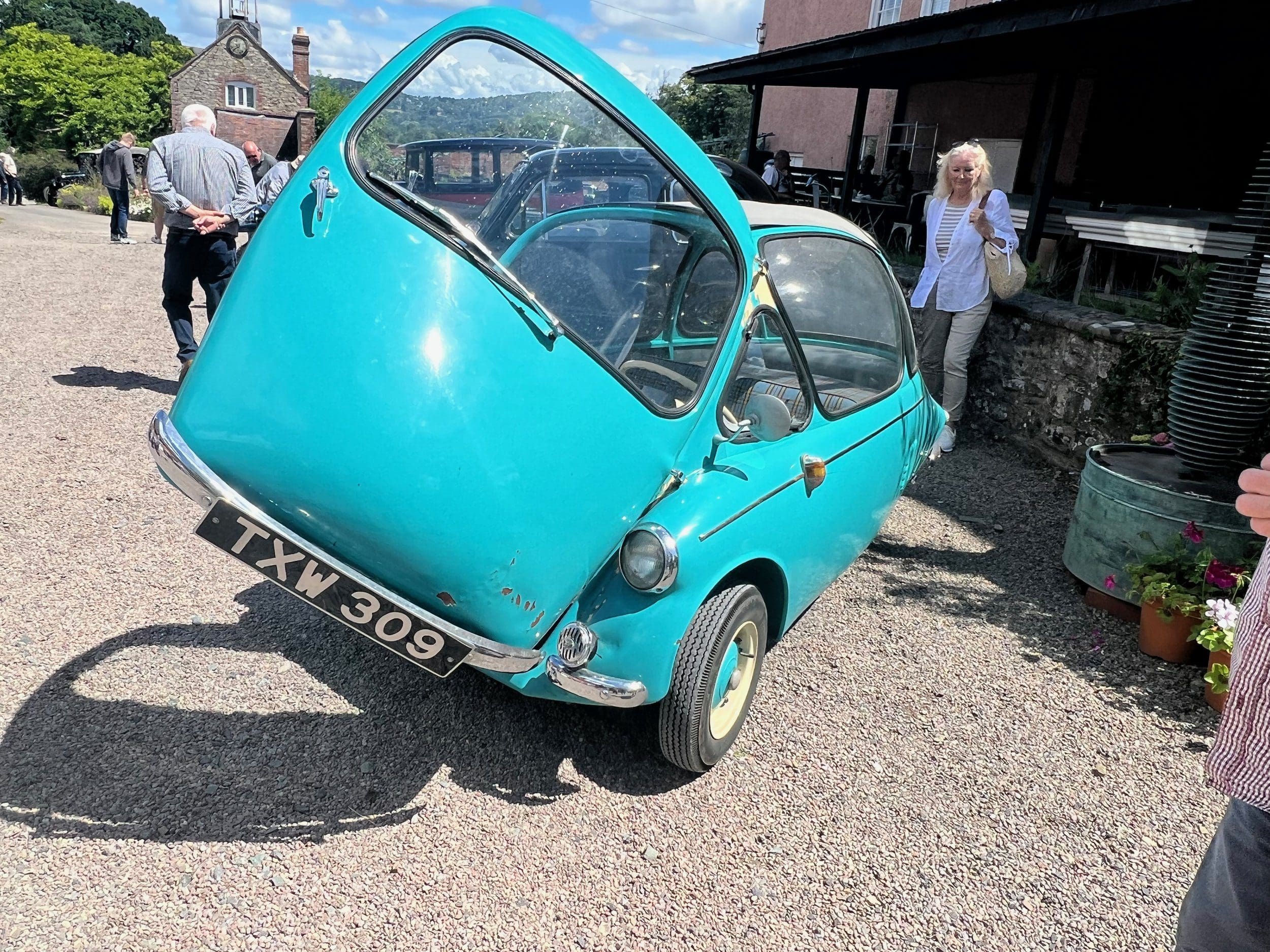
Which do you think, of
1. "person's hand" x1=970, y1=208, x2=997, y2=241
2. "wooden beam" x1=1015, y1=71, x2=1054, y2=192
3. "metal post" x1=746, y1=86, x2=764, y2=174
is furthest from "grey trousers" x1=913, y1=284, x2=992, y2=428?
"metal post" x1=746, y1=86, x2=764, y2=174

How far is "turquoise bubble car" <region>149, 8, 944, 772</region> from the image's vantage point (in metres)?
2.13

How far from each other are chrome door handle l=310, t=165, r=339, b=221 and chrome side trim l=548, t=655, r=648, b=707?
133 cm

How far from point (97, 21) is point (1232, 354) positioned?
127220 millimetres

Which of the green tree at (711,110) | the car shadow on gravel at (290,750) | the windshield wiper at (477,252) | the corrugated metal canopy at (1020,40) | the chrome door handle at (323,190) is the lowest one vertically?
the car shadow on gravel at (290,750)

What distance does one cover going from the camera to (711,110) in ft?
136

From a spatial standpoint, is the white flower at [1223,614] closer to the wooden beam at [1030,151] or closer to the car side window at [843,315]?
the car side window at [843,315]

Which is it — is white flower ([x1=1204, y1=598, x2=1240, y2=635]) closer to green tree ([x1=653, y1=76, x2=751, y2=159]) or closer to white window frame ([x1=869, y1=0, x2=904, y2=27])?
white window frame ([x1=869, y1=0, x2=904, y2=27])

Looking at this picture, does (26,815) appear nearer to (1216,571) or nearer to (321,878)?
(321,878)

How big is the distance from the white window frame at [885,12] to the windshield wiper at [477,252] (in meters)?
16.8

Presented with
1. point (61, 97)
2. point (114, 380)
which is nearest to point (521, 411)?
point (114, 380)

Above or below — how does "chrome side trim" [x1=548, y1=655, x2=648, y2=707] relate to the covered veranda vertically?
below

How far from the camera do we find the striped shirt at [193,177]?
5.78 meters

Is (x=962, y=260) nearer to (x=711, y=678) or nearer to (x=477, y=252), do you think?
(x=711, y=678)

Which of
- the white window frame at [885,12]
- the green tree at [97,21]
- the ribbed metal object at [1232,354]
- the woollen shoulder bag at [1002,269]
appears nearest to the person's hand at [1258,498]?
the ribbed metal object at [1232,354]
